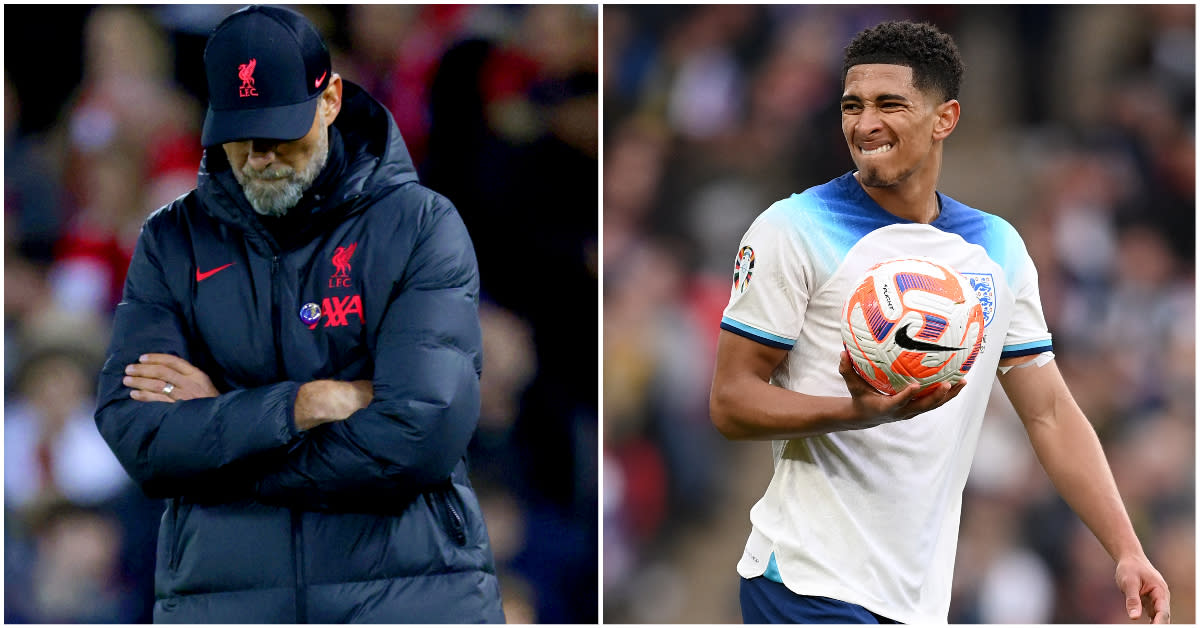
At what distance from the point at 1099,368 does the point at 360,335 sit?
5.44m

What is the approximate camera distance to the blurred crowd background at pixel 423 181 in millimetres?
5957

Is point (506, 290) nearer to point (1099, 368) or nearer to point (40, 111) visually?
point (40, 111)

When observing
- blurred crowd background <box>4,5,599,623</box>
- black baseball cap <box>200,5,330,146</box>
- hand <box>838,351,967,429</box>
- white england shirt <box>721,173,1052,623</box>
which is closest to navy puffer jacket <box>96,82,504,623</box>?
black baseball cap <box>200,5,330,146</box>

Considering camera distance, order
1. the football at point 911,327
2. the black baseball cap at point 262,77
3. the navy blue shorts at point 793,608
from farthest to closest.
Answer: the black baseball cap at point 262,77, the navy blue shorts at point 793,608, the football at point 911,327

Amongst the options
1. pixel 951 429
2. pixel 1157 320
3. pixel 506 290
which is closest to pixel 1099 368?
pixel 1157 320

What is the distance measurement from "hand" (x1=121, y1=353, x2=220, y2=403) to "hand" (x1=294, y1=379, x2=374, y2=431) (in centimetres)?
29

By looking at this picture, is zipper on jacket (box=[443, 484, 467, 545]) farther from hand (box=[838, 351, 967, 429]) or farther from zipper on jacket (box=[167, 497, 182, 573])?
hand (box=[838, 351, 967, 429])

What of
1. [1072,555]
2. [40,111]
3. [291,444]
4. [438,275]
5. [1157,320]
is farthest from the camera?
[1157,320]

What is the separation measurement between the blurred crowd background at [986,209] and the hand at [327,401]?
374 cm

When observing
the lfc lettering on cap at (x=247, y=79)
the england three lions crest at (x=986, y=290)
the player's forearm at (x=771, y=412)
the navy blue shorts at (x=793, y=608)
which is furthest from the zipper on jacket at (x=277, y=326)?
the england three lions crest at (x=986, y=290)

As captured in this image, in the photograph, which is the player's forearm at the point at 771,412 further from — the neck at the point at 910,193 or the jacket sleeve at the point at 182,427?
the jacket sleeve at the point at 182,427

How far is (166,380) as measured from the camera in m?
3.59

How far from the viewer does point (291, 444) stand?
3441mm

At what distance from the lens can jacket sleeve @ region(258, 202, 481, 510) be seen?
3.42 m
